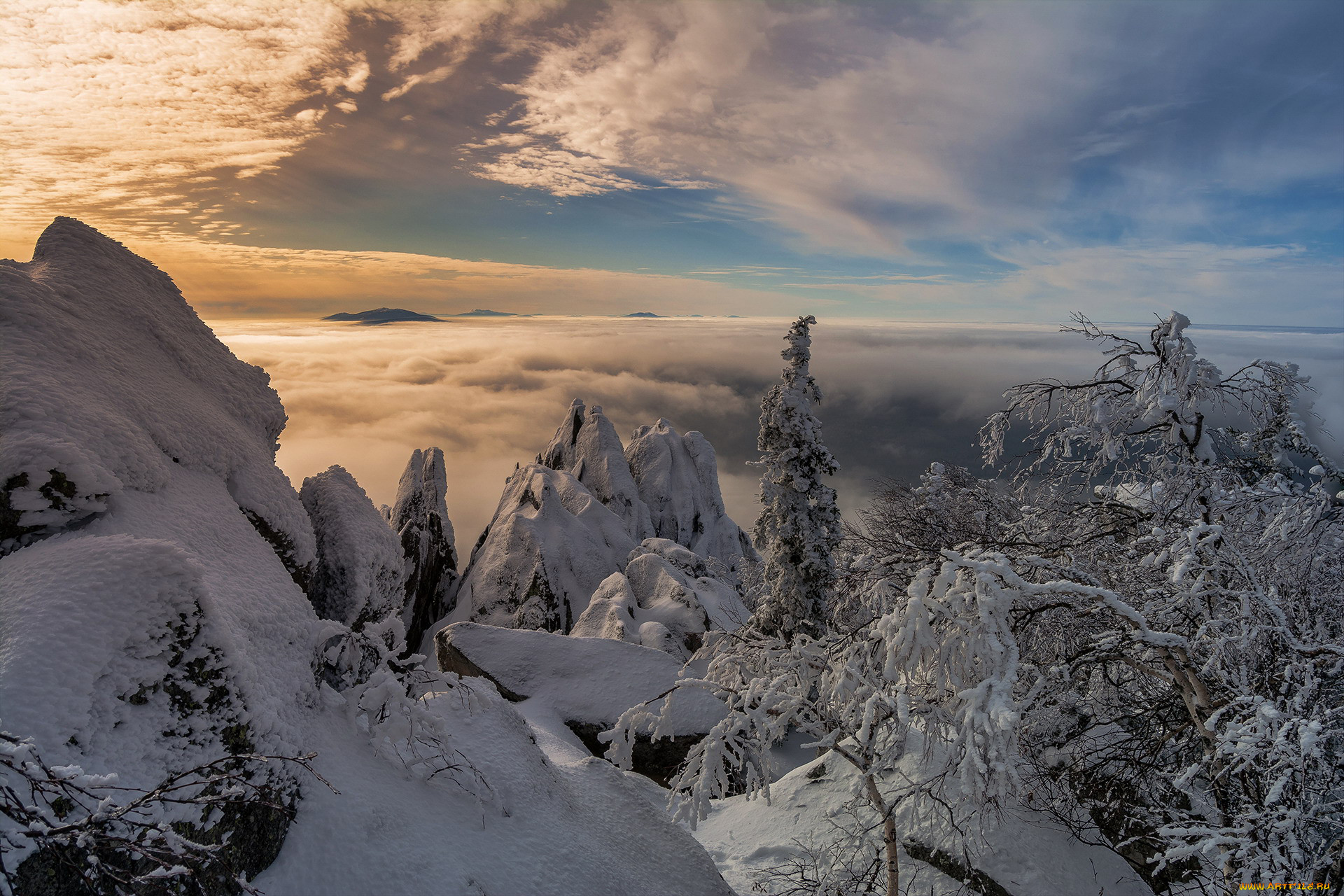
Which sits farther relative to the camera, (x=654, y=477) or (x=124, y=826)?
(x=654, y=477)

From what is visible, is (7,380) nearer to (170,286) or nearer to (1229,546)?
(170,286)

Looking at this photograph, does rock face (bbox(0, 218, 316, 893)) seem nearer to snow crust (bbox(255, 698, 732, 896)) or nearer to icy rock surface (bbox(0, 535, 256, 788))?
icy rock surface (bbox(0, 535, 256, 788))

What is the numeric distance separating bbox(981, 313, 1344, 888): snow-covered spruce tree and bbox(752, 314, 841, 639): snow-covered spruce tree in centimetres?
937

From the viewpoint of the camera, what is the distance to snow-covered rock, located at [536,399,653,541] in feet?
131

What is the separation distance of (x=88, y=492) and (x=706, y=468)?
137ft

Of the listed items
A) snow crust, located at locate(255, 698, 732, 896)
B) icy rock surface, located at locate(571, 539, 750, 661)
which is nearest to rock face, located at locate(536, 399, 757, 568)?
icy rock surface, located at locate(571, 539, 750, 661)

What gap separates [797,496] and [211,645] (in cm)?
1479

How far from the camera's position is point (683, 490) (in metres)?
45.1

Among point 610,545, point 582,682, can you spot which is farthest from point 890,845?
point 610,545

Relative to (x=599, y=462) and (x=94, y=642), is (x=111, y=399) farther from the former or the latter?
(x=599, y=462)

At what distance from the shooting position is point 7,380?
5945mm

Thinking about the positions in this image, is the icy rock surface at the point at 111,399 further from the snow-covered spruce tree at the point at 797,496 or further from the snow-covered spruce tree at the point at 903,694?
the snow-covered spruce tree at the point at 797,496

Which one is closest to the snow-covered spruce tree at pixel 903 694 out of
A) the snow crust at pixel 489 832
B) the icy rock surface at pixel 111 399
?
the snow crust at pixel 489 832

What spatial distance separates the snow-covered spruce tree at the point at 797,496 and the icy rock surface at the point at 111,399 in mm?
12432
